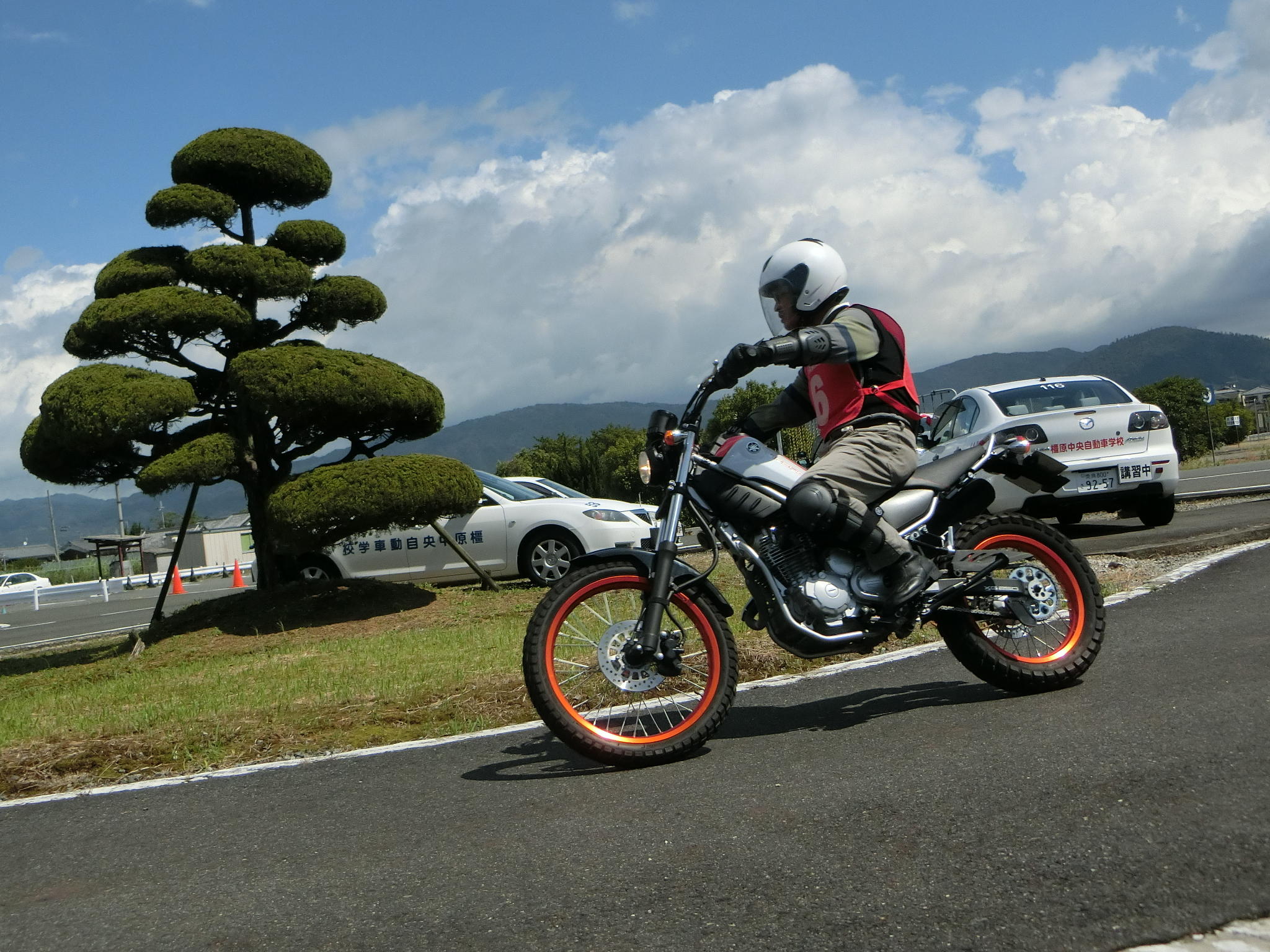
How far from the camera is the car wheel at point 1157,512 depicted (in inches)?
474

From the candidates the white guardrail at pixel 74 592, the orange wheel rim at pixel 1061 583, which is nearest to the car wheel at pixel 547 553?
the orange wheel rim at pixel 1061 583

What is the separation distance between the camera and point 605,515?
553 inches

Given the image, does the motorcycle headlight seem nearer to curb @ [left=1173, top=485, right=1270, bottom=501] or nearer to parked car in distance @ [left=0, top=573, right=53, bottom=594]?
curb @ [left=1173, top=485, right=1270, bottom=501]

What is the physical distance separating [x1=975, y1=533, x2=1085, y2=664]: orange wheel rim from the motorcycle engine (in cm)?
81

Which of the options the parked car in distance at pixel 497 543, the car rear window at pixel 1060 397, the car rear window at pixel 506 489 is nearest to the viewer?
the car rear window at pixel 1060 397

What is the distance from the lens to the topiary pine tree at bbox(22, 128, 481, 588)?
11.5 m

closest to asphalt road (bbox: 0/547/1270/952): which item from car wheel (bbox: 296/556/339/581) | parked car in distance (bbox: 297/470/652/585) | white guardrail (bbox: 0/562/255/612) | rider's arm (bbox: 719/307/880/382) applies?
rider's arm (bbox: 719/307/880/382)

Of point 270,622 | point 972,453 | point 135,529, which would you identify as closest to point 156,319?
point 270,622

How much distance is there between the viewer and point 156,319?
38.5 feet

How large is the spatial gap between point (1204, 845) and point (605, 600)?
219 centimetres

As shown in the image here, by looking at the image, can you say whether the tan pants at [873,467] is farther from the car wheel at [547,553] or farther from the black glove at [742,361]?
the car wheel at [547,553]

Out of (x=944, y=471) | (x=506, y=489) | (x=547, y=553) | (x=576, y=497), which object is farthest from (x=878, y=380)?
(x=576, y=497)

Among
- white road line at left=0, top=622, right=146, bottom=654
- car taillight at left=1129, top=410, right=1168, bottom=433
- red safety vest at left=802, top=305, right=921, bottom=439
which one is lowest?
white road line at left=0, top=622, right=146, bottom=654

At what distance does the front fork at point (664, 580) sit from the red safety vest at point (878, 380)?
66 centimetres
